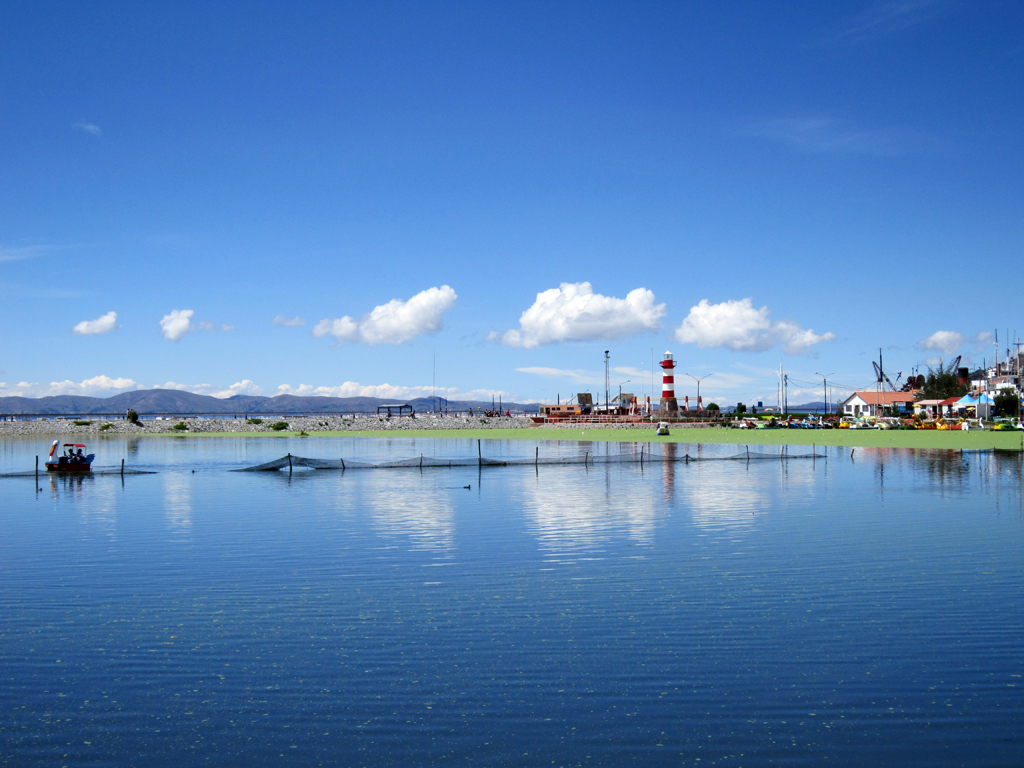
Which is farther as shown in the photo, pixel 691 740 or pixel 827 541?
pixel 827 541

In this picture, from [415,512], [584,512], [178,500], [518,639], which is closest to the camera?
[518,639]

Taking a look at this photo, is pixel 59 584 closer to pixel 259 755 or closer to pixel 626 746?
pixel 259 755

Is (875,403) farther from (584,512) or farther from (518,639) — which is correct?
(518,639)

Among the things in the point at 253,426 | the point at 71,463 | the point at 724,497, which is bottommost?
the point at 724,497

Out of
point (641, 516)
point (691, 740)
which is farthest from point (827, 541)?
point (691, 740)

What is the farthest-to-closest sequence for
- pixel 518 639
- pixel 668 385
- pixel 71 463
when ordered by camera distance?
pixel 668 385 → pixel 71 463 → pixel 518 639

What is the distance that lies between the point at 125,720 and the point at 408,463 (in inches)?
1798

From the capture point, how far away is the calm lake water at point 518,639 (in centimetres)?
1002

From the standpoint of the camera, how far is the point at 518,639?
46.5 ft

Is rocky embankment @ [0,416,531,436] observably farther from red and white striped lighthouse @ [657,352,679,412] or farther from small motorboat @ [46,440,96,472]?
small motorboat @ [46,440,96,472]

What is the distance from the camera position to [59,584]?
773 inches

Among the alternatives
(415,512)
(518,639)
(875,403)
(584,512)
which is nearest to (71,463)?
(415,512)

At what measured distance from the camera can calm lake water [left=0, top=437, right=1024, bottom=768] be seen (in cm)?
1002

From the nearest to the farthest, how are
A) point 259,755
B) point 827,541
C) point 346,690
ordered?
point 259,755 → point 346,690 → point 827,541
